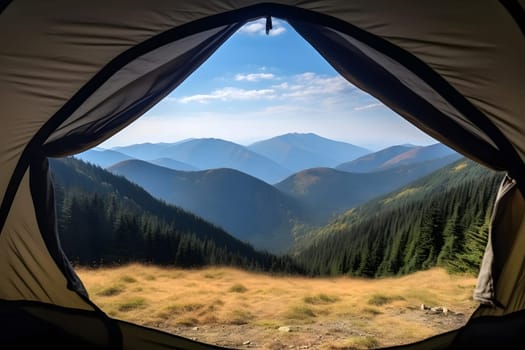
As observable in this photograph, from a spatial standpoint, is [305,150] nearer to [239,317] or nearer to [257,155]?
[257,155]

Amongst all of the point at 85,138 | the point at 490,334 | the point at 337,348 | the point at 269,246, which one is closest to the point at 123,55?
the point at 85,138

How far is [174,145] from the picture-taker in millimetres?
5242

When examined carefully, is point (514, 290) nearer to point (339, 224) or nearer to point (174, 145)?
point (339, 224)

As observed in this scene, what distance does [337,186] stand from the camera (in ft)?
16.5

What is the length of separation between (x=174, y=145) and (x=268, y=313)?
3082 millimetres

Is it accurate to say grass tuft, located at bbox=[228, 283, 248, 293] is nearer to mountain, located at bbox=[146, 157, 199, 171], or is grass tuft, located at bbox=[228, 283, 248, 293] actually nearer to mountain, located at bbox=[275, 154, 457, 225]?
mountain, located at bbox=[275, 154, 457, 225]

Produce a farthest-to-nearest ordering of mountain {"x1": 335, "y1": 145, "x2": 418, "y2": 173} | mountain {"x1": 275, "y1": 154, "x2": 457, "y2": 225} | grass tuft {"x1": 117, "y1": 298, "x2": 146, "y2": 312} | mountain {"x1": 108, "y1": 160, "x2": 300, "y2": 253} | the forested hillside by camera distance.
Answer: mountain {"x1": 335, "y1": 145, "x2": 418, "y2": 173}
mountain {"x1": 275, "y1": 154, "x2": 457, "y2": 225}
mountain {"x1": 108, "y1": 160, "x2": 300, "y2": 253}
the forested hillside
grass tuft {"x1": 117, "y1": 298, "x2": 146, "y2": 312}

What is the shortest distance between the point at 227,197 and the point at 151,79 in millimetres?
2739

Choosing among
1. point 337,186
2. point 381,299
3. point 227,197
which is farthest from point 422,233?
point 227,197

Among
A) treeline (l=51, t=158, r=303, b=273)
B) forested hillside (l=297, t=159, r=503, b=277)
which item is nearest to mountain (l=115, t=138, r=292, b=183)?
treeline (l=51, t=158, r=303, b=273)

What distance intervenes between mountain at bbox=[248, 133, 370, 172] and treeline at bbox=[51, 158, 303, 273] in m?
1.43

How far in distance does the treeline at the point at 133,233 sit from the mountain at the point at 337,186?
1145mm

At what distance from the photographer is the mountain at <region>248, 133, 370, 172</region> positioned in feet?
15.8

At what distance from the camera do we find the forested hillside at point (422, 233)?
3.38m
